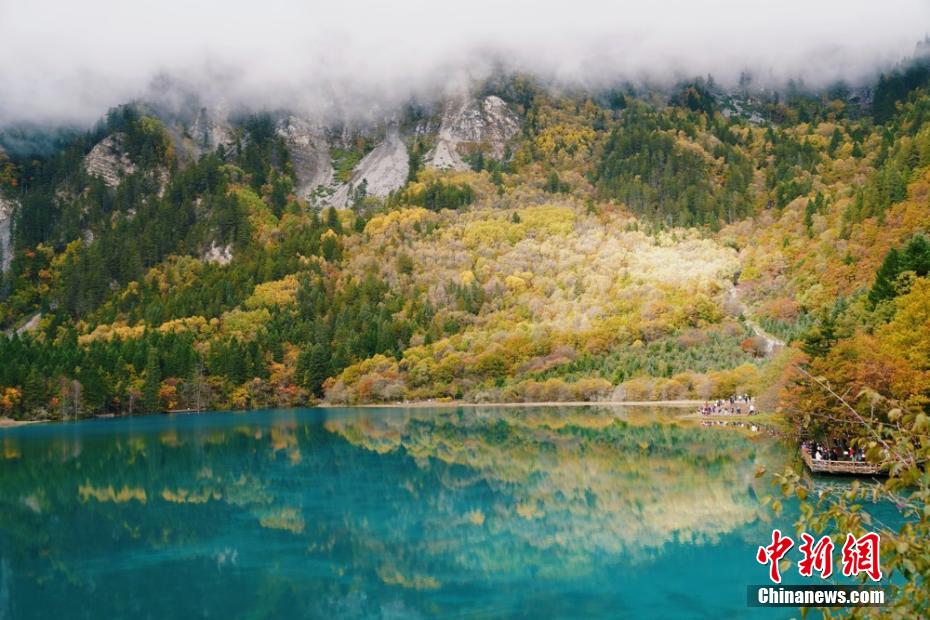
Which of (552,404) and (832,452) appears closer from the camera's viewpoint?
(832,452)

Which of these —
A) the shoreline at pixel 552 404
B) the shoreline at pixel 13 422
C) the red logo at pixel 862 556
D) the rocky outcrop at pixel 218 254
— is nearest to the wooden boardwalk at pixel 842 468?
the red logo at pixel 862 556

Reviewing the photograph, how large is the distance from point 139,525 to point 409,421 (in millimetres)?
48292

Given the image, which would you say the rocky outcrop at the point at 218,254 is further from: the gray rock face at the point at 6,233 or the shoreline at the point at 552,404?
the shoreline at the point at 552,404

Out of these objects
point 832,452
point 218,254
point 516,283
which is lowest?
point 832,452

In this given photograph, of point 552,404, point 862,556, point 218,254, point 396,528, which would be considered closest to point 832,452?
point 396,528

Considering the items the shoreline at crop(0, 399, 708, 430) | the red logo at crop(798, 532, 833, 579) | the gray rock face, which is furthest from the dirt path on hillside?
the gray rock face

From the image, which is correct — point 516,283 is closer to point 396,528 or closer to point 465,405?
point 465,405

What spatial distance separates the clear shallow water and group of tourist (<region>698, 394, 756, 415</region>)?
12805 mm

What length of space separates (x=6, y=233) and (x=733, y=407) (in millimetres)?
189059

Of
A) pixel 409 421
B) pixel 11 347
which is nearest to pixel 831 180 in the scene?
pixel 409 421

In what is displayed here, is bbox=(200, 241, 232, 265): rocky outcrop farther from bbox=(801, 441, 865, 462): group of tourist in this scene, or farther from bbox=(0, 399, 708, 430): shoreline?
bbox=(801, 441, 865, 462): group of tourist

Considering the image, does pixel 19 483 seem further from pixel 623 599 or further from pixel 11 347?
pixel 11 347

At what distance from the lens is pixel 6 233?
19112 cm

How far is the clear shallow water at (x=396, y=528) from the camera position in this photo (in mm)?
19734
